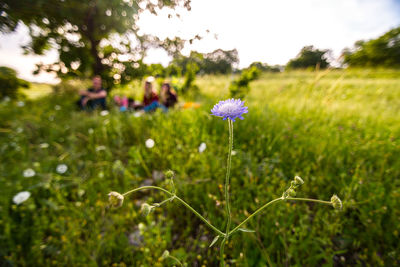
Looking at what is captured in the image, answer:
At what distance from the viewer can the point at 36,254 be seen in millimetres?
1287

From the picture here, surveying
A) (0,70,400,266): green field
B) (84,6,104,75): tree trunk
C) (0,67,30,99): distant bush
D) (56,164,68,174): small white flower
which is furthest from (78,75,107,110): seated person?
(56,164,68,174): small white flower

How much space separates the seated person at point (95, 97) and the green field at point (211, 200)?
2.76m

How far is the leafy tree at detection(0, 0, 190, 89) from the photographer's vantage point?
69.6 inches

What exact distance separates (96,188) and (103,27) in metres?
4.73

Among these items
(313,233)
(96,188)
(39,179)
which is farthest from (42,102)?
(313,233)

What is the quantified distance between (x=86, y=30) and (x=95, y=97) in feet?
5.60

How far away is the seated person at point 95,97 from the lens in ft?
16.7

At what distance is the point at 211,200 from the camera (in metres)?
1.43

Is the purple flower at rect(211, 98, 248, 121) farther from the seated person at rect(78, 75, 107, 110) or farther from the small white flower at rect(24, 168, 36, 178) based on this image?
the seated person at rect(78, 75, 107, 110)

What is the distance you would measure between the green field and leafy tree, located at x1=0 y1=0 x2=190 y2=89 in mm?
1282

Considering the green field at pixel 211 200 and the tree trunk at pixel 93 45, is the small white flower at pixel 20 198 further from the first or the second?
the tree trunk at pixel 93 45

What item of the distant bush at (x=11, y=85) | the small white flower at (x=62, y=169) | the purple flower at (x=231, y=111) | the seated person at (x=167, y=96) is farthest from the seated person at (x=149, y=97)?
the purple flower at (x=231, y=111)

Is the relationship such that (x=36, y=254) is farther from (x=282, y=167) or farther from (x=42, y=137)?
(x=42, y=137)

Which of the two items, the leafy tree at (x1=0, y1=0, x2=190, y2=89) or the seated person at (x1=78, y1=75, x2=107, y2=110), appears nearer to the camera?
the leafy tree at (x1=0, y1=0, x2=190, y2=89)
